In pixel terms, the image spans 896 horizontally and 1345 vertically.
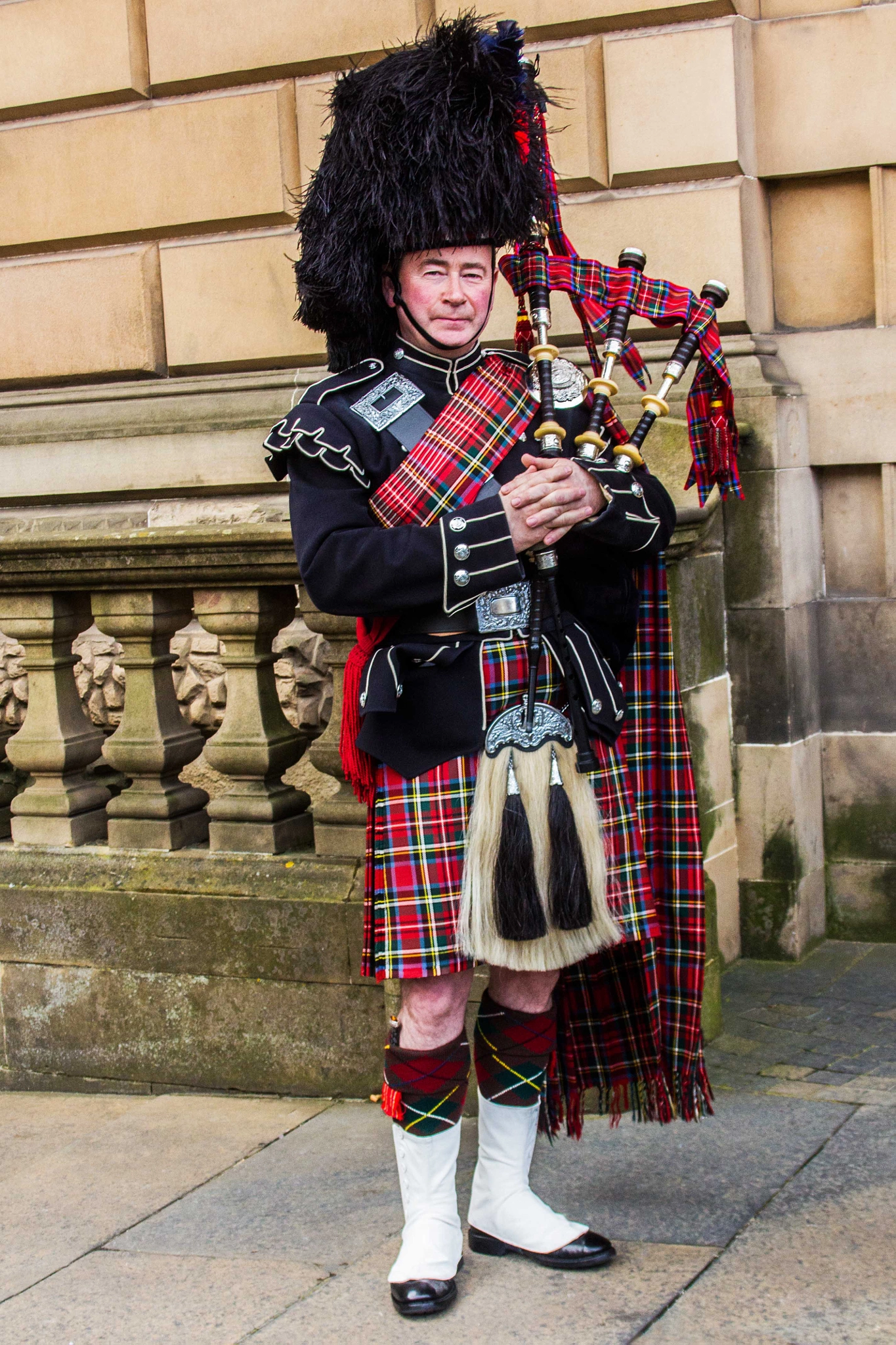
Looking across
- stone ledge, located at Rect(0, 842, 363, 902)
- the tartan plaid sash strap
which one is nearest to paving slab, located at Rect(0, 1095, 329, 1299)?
stone ledge, located at Rect(0, 842, 363, 902)

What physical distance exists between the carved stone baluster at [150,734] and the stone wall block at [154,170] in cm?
220

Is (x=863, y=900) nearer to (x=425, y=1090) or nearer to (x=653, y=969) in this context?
(x=653, y=969)

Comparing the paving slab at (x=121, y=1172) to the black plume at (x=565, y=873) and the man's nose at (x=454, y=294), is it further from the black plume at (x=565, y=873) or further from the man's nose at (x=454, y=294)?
the man's nose at (x=454, y=294)

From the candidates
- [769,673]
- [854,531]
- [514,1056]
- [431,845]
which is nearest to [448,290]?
[431,845]

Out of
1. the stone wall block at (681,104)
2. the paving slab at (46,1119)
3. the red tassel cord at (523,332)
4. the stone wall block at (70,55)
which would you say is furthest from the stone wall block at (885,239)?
the paving slab at (46,1119)

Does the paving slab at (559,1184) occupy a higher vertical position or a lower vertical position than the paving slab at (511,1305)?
higher

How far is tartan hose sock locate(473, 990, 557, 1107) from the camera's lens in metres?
2.86

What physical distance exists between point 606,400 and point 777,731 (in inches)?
82.5

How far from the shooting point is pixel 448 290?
270cm

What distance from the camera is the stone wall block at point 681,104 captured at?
4.74 m

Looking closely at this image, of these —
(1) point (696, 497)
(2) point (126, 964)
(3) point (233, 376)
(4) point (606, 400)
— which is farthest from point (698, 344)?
(3) point (233, 376)

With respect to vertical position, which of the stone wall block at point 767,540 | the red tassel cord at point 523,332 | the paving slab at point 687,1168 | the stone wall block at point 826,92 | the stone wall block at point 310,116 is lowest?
the paving slab at point 687,1168

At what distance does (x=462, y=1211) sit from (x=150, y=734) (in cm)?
154

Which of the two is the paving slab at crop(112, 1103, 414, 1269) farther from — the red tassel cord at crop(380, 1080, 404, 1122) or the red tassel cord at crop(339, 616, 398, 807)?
the red tassel cord at crop(339, 616, 398, 807)
